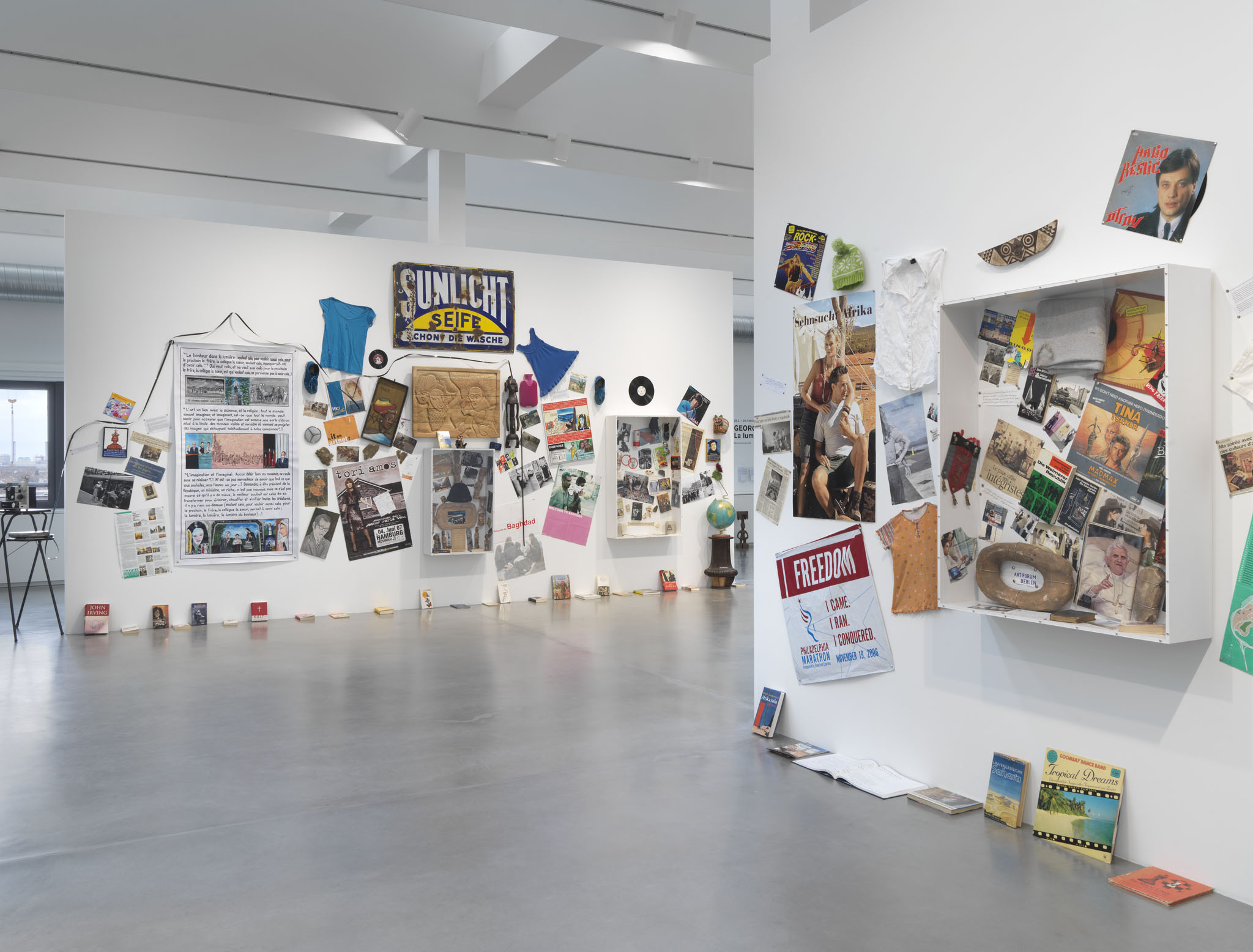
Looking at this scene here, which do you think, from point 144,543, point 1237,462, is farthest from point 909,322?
point 144,543

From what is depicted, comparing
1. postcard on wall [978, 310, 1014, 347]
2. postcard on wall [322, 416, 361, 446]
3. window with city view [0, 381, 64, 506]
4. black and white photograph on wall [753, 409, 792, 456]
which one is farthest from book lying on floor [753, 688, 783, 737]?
window with city view [0, 381, 64, 506]

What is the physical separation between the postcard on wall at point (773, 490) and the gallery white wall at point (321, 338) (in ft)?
14.7

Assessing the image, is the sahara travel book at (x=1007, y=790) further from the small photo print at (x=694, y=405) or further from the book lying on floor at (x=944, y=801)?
the small photo print at (x=694, y=405)

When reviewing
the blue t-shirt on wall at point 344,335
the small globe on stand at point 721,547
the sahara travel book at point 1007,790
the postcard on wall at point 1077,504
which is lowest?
the sahara travel book at point 1007,790

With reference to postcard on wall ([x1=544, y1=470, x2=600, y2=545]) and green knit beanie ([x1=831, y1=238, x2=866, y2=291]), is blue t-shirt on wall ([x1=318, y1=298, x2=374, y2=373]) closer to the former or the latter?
postcard on wall ([x1=544, y1=470, x2=600, y2=545])

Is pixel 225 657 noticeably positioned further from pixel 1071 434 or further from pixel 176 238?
pixel 1071 434

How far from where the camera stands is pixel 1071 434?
3344mm

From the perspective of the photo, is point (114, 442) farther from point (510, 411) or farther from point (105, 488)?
point (510, 411)

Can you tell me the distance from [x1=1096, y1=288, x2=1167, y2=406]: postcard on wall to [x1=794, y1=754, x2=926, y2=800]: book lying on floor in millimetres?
1724

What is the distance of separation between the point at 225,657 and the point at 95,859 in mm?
3404

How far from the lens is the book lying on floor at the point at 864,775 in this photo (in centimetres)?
385

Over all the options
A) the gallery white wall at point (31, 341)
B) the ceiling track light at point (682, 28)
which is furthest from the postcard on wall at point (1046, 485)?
the gallery white wall at point (31, 341)

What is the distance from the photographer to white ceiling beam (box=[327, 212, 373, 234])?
11047 millimetres

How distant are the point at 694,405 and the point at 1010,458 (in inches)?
254
